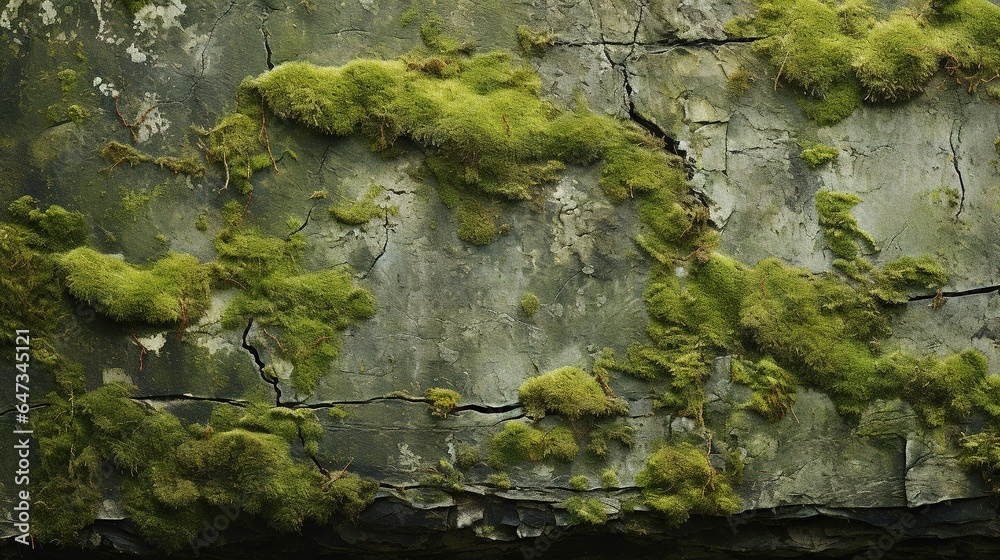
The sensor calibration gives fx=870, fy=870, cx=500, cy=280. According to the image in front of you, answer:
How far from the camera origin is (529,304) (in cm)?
489

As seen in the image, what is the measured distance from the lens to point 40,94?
481 cm

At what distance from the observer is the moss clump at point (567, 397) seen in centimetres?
473

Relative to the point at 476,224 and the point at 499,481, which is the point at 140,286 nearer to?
the point at 476,224

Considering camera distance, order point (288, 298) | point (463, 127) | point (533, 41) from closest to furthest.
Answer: point (288, 298)
point (463, 127)
point (533, 41)

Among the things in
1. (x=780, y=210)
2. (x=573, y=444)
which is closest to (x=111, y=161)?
(x=573, y=444)

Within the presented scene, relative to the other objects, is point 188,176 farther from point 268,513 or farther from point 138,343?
point 268,513

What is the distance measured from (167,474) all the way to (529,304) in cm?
212

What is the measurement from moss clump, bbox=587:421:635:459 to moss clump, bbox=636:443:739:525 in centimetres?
17

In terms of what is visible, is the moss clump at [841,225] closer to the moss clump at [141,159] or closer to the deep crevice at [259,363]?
the deep crevice at [259,363]

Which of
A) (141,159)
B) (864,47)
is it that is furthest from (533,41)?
(141,159)

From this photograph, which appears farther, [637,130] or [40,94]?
[637,130]

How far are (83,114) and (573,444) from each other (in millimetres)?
3251

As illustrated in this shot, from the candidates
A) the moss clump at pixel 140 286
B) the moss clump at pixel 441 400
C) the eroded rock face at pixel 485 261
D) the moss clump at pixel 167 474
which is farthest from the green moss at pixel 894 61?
the moss clump at pixel 140 286

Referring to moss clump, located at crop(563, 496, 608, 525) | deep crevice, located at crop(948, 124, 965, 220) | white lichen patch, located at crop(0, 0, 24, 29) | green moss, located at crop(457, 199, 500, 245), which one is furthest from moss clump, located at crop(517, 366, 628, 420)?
white lichen patch, located at crop(0, 0, 24, 29)
